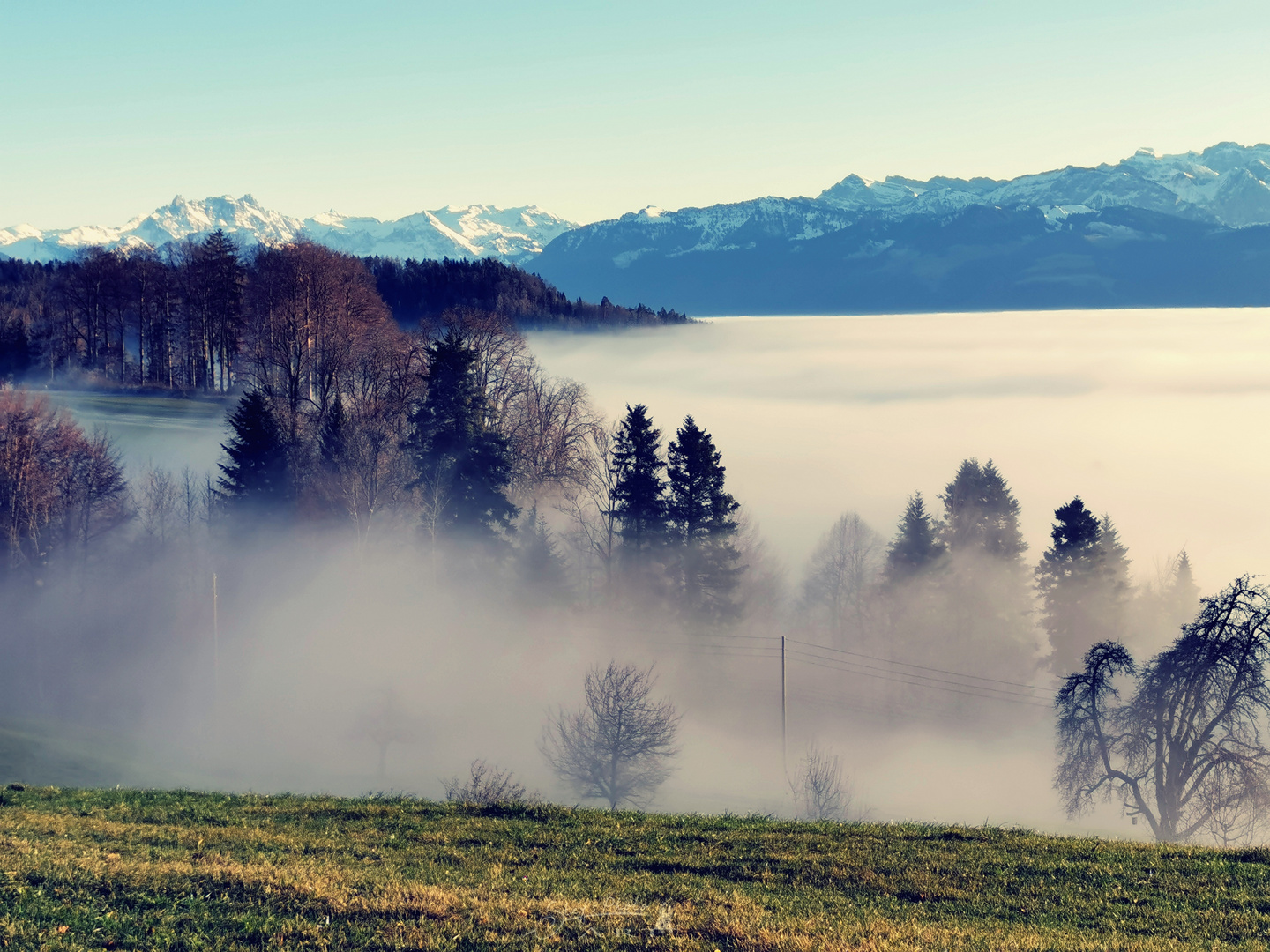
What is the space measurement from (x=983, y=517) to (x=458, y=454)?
36.6m

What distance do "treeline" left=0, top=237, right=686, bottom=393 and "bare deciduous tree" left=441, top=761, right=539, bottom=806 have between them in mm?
37142

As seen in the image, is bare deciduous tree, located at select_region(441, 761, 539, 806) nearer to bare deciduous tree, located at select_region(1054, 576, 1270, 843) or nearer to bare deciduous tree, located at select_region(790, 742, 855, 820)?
bare deciduous tree, located at select_region(790, 742, 855, 820)

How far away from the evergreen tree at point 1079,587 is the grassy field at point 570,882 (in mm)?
45062

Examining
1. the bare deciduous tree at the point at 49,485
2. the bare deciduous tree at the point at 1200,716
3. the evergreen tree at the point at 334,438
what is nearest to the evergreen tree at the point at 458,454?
the evergreen tree at the point at 334,438

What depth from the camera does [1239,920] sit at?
480 inches

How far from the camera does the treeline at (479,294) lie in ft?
431

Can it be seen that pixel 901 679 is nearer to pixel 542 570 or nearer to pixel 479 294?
pixel 542 570

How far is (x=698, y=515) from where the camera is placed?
59.8 meters

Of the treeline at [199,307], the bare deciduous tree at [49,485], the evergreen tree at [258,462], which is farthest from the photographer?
the treeline at [199,307]

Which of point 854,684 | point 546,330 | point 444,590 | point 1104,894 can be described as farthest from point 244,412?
point 546,330

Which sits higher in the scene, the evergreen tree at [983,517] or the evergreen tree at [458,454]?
the evergreen tree at [458,454]

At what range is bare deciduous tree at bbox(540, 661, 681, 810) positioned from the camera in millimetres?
44844

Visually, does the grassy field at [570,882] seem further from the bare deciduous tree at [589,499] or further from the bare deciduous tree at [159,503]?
the bare deciduous tree at [159,503]

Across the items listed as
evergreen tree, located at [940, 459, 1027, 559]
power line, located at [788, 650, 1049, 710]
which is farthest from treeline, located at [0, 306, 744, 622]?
evergreen tree, located at [940, 459, 1027, 559]
